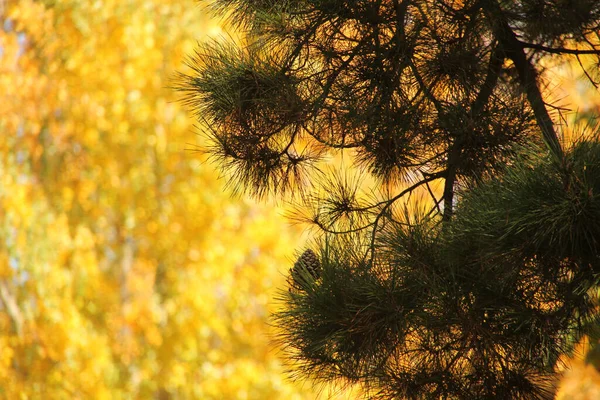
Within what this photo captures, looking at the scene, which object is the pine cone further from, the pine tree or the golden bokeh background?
the golden bokeh background

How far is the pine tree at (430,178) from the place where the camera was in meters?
1.28

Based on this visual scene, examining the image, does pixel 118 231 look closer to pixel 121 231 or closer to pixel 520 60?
pixel 121 231

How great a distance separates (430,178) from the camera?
1.82m

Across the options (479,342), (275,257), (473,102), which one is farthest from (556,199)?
(275,257)

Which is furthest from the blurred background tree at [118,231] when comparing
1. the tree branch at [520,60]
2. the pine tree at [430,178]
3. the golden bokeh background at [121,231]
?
the tree branch at [520,60]

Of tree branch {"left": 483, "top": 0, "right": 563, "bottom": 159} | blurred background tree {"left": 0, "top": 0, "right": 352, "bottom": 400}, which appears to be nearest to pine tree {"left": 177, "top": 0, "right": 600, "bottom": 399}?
tree branch {"left": 483, "top": 0, "right": 563, "bottom": 159}

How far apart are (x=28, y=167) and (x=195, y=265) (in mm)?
1105

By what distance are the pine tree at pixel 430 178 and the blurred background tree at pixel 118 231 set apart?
230 cm

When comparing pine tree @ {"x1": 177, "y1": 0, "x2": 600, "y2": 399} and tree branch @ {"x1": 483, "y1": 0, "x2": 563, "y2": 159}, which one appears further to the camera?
tree branch @ {"x1": 483, "y1": 0, "x2": 563, "y2": 159}

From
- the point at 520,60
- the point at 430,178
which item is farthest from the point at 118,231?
the point at 520,60

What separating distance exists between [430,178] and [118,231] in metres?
2.95

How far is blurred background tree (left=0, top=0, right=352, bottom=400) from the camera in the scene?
13.6 feet

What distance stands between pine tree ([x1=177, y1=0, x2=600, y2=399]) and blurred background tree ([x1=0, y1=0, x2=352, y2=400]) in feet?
7.54

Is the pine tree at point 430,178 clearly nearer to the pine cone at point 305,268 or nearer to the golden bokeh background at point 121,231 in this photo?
the pine cone at point 305,268
